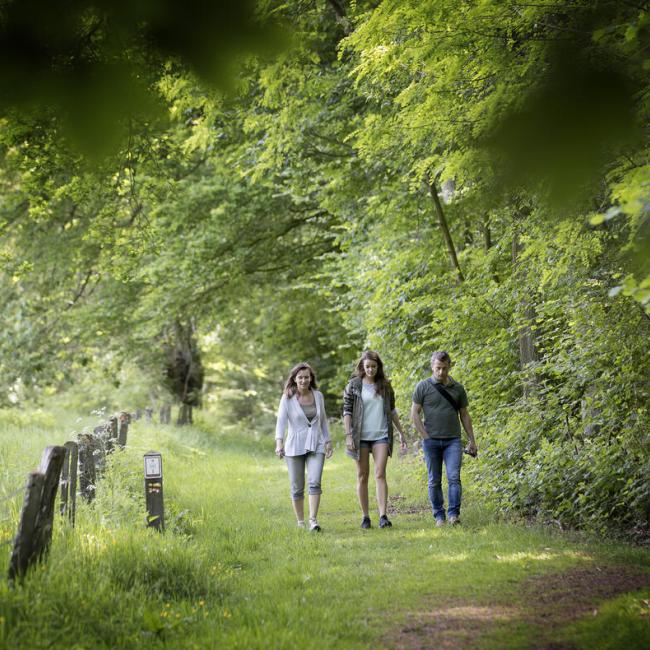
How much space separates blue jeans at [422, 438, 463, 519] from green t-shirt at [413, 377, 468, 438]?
11 cm

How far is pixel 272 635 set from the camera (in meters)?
4.83

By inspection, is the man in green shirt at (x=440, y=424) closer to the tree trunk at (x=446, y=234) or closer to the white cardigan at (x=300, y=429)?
the white cardigan at (x=300, y=429)

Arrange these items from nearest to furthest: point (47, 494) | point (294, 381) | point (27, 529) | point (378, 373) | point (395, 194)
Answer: point (27, 529)
point (47, 494)
point (378, 373)
point (294, 381)
point (395, 194)

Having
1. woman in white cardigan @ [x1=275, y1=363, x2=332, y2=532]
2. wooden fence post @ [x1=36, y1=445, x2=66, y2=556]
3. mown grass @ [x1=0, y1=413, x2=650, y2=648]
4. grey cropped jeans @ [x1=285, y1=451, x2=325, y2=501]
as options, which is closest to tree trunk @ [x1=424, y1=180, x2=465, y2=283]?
mown grass @ [x1=0, y1=413, x2=650, y2=648]

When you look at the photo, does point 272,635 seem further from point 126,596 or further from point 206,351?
point 206,351

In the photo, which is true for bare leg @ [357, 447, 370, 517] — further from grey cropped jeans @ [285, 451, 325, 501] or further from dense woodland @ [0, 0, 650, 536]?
dense woodland @ [0, 0, 650, 536]

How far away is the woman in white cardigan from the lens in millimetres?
9242

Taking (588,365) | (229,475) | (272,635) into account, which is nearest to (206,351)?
(229,475)

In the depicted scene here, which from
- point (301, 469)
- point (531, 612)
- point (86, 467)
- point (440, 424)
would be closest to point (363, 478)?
point (301, 469)

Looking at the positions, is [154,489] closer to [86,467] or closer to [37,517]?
[86,467]

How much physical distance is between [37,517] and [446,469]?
4971mm

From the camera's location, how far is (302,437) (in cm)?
929

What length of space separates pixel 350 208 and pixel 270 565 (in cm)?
1042

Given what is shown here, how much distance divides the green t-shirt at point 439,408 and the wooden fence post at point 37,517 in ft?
15.9
